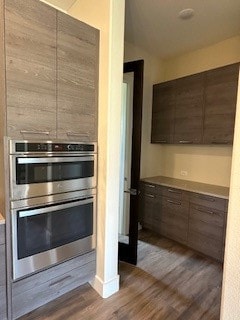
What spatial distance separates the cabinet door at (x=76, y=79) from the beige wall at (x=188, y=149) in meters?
1.39

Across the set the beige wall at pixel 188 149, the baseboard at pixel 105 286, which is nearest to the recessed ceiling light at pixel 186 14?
the beige wall at pixel 188 149

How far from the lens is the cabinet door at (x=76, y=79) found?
1742 mm

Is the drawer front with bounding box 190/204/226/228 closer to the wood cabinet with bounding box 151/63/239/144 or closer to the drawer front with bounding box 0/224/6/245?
the wood cabinet with bounding box 151/63/239/144

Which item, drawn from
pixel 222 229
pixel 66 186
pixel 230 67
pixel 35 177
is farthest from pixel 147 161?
pixel 35 177

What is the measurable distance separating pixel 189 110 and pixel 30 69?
2.19 m

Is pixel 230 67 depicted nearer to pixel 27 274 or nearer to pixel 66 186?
pixel 66 186

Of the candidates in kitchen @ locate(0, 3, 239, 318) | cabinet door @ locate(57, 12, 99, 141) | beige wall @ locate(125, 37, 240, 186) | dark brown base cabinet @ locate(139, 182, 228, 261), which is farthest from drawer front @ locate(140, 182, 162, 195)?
cabinet door @ locate(57, 12, 99, 141)

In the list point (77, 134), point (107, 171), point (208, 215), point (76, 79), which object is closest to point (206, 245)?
point (208, 215)

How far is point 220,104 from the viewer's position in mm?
2672

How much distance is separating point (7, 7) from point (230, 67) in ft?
7.78

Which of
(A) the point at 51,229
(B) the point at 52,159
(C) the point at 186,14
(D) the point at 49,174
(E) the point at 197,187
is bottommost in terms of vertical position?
(A) the point at 51,229

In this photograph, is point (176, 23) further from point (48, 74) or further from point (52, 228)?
point (52, 228)

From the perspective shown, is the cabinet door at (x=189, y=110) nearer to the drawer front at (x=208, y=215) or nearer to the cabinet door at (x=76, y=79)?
the drawer front at (x=208, y=215)

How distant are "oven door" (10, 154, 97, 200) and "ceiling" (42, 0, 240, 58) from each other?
5.24ft
